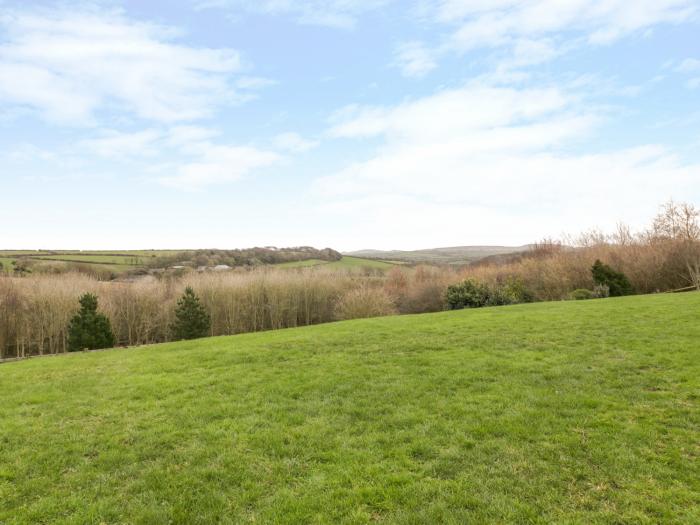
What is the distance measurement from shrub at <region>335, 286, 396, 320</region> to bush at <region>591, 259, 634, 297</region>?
52.2ft

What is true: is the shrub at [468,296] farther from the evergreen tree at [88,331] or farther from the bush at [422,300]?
the evergreen tree at [88,331]

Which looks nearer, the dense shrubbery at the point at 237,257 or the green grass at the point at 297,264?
the green grass at the point at 297,264

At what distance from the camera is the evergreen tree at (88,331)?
23.2 meters

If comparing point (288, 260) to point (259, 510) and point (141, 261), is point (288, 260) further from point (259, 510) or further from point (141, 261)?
point (259, 510)

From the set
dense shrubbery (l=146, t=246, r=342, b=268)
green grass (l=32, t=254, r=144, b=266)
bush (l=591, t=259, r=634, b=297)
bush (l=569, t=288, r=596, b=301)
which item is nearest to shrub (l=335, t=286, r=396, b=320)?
bush (l=569, t=288, r=596, b=301)

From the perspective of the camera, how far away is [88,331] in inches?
926

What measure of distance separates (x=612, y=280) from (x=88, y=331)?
3476cm

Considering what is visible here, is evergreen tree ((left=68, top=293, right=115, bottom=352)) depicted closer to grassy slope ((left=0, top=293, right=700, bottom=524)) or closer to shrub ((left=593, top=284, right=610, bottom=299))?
grassy slope ((left=0, top=293, right=700, bottom=524))

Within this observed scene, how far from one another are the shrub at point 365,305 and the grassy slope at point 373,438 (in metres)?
22.2

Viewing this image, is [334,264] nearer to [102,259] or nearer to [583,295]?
[102,259]

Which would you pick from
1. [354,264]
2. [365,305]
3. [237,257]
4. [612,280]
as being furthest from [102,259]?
[612,280]

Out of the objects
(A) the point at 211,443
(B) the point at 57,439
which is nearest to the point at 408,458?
(A) the point at 211,443

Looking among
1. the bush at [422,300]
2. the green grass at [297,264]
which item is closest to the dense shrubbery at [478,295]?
the bush at [422,300]

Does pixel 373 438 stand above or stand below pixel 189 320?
above
